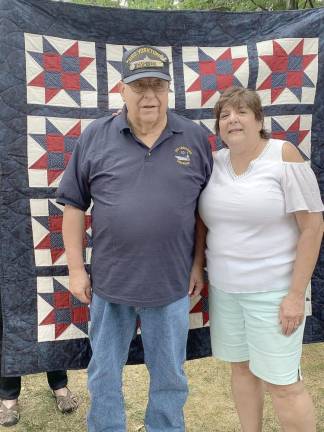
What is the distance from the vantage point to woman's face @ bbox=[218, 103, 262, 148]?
168 cm

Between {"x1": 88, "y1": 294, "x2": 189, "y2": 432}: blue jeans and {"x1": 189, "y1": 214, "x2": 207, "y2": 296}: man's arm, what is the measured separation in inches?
4.7

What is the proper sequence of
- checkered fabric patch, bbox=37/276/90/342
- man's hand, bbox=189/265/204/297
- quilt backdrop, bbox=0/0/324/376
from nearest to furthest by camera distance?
1. man's hand, bbox=189/265/204/297
2. quilt backdrop, bbox=0/0/324/376
3. checkered fabric patch, bbox=37/276/90/342

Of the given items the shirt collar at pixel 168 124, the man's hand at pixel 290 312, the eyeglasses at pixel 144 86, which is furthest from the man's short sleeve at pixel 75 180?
the man's hand at pixel 290 312

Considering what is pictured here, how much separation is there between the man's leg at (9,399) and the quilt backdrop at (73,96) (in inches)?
7.6

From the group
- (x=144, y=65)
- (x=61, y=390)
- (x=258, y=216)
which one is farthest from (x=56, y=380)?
(x=144, y=65)

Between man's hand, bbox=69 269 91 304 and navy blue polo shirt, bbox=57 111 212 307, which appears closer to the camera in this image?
navy blue polo shirt, bbox=57 111 212 307

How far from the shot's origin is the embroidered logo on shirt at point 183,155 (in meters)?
1.71

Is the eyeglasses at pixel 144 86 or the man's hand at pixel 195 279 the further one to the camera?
the man's hand at pixel 195 279

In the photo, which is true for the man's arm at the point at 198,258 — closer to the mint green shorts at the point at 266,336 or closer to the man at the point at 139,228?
the man at the point at 139,228

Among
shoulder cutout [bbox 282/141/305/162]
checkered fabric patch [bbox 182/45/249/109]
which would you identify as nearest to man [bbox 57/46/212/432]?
shoulder cutout [bbox 282/141/305/162]

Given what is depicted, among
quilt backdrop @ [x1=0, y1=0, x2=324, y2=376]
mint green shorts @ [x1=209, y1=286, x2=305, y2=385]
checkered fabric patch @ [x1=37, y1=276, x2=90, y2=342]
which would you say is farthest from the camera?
checkered fabric patch @ [x1=37, y1=276, x2=90, y2=342]

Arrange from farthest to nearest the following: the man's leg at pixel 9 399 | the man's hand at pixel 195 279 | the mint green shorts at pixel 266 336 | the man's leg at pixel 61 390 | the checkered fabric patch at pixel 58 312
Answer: the man's leg at pixel 61 390 → the man's leg at pixel 9 399 → the checkered fabric patch at pixel 58 312 → the man's hand at pixel 195 279 → the mint green shorts at pixel 266 336

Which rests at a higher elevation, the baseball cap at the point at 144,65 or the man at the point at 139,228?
the baseball cap at the point at 144,65

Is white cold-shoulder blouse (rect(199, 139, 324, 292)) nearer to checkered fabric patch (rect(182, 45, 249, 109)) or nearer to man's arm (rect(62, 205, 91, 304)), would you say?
man's arm (rect(62, 205, 91, 304))
